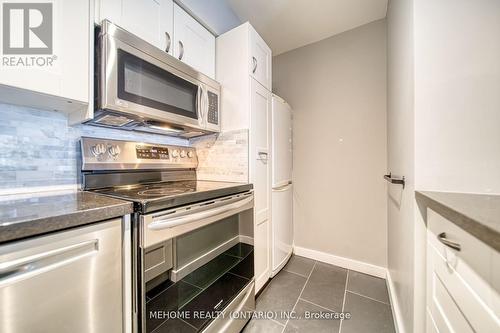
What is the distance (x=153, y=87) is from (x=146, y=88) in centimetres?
5

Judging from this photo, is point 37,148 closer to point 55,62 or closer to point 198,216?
point 55,62

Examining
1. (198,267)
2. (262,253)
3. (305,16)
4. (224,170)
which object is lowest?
(262,253)

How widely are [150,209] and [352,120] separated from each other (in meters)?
2.04

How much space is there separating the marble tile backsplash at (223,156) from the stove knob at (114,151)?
635mm

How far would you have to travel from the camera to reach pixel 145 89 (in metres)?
1.03

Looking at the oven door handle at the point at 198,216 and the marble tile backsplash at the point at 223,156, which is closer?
the oven door handle at the point at 198,216

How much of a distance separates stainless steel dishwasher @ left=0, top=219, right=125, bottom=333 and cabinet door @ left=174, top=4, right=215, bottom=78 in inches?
45.9

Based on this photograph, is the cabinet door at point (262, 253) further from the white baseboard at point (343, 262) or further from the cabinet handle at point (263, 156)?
the white baseboard at point (343, 262)

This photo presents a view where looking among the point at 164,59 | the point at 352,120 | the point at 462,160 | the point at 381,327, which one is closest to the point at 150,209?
the point at 164,59

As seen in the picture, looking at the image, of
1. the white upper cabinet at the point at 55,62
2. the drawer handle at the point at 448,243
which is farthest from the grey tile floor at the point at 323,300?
the white upper cabinet at the point at 55,62

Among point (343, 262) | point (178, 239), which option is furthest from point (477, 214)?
point (343, 262)

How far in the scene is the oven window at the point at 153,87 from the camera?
937 millimetres

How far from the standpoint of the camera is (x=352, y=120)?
1961 mm

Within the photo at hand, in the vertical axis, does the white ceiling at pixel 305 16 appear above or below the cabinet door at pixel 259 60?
above
